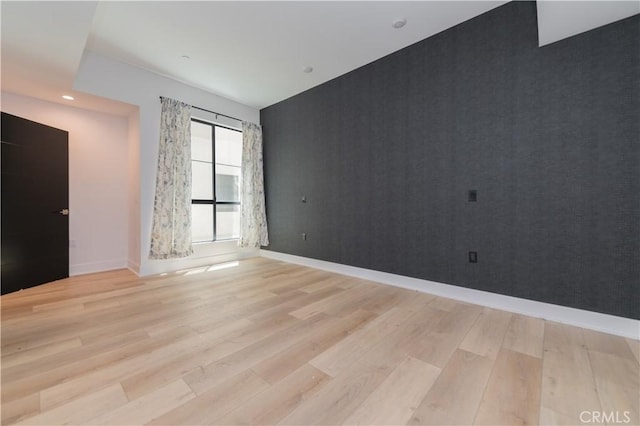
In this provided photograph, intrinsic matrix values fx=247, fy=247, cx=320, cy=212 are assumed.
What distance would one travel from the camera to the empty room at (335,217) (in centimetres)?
136

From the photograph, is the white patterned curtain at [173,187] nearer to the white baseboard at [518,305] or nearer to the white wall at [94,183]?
the white wall at [94,183]

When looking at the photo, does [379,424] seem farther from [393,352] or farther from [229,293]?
[229,293]

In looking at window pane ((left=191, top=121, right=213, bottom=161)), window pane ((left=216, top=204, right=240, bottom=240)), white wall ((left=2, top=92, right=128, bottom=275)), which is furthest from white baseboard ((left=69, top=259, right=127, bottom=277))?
window pane ((left=191, top=121, right=213, bottom=161))

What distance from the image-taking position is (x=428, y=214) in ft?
9.17

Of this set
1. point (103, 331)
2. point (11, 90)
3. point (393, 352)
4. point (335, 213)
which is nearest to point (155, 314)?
point (103, 331)

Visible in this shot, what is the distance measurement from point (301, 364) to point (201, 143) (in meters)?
4.04

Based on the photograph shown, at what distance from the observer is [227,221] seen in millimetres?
4797

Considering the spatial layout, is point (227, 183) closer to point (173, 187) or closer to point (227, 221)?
point (227, 221)

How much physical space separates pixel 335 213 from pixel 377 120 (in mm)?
1411

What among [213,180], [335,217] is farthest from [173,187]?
[335,217]

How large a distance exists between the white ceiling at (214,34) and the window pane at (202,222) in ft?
5.90

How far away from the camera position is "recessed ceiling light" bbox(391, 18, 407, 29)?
2527 mm

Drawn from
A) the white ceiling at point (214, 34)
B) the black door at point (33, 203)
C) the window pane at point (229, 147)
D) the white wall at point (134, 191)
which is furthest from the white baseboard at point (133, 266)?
the white ceiling at point (214, 34)

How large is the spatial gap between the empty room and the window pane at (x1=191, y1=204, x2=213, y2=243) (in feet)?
0.13
